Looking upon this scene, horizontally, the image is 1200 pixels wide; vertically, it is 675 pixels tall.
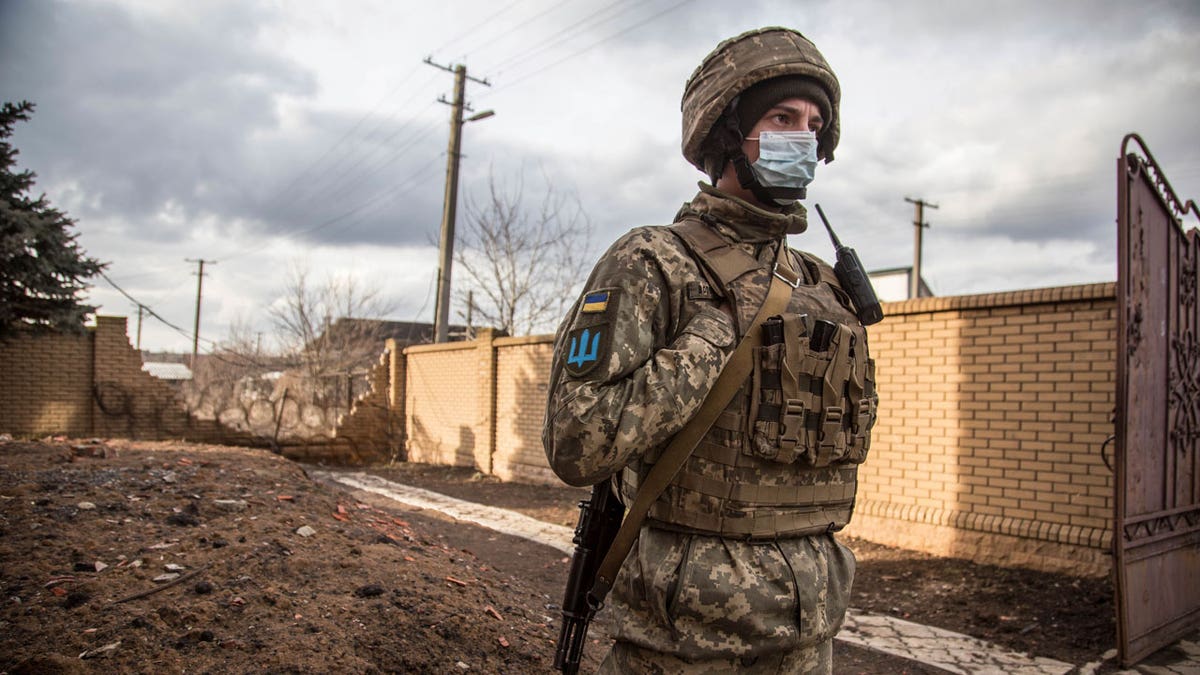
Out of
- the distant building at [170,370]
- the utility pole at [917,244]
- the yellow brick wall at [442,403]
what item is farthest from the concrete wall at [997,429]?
the distant building at [170,370]

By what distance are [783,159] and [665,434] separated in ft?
2.27

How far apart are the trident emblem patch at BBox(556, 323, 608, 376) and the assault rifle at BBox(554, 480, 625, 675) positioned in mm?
429

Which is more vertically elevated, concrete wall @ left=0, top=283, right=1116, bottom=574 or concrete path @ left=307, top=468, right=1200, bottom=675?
concrete wall @ left=0, top=283, right=1116, bottom=574

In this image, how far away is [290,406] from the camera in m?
20.8

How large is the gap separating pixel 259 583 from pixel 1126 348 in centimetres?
427

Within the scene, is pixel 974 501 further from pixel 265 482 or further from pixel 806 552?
A: pixel 265 482

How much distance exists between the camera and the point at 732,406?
1.54m

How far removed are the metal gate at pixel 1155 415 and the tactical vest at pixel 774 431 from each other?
294cm

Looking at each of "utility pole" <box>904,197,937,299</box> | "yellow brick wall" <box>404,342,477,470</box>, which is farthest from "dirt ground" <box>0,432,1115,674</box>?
"utility pole" <box>904,197,937,299</box>

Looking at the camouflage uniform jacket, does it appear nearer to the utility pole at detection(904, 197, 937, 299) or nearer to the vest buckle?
the vest buckle

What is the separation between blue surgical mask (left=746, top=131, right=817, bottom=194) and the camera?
168cm

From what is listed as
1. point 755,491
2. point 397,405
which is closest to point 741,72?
point 755,491

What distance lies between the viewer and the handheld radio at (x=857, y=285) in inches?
71.9

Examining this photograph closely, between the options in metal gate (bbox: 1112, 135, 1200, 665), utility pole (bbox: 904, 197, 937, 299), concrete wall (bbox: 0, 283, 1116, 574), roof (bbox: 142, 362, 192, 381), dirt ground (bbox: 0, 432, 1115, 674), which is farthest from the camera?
roof (bbox: 142, 362, 192, 381)
